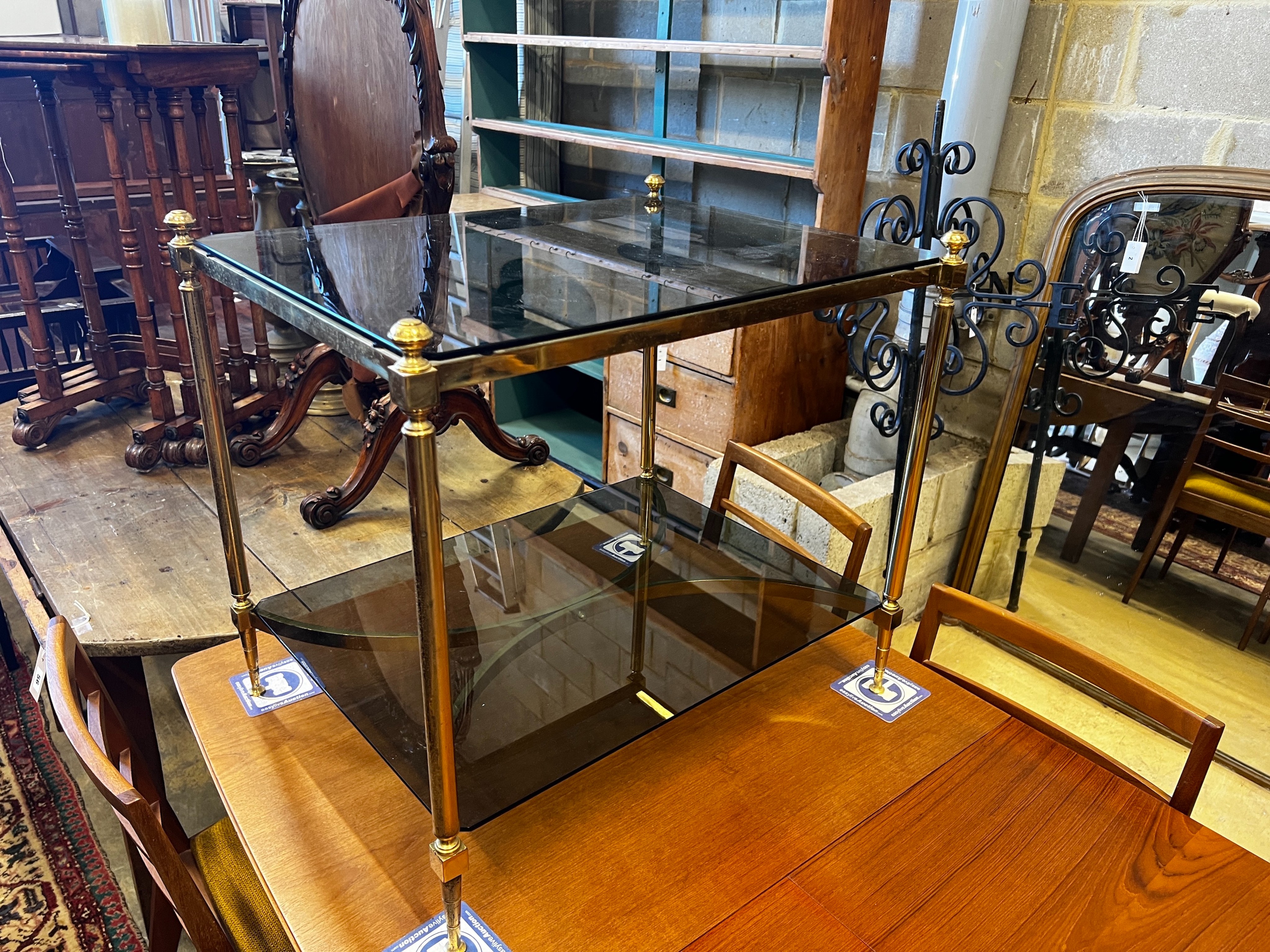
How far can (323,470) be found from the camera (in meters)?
2.07

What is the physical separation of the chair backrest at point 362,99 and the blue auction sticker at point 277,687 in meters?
0.84

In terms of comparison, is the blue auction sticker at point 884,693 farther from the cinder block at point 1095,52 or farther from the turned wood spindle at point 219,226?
the turned wood spindle at point 219,226

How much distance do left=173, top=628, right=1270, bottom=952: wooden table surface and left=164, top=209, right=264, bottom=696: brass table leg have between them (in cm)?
10

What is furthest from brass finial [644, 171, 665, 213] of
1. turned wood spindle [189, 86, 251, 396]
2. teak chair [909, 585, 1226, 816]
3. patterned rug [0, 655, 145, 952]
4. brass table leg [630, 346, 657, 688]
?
patterned rug [0, 655, 145, 952]

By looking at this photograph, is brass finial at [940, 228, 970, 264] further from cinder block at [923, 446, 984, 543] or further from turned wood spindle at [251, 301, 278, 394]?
turned wood spindle at [251, 301, 278, 394]

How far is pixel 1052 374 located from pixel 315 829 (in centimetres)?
173

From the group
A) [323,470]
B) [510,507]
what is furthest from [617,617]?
[323,470]

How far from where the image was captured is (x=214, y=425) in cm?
98

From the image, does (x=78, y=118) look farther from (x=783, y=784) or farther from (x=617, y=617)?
(x=783, y=784)

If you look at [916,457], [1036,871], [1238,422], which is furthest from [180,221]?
[1238,422]

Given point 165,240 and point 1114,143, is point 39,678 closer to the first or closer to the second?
point 165,240

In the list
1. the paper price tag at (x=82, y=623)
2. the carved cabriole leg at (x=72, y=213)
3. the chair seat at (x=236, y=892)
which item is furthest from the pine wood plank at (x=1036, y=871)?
the carved cabriole leg at (x=72, y=213)

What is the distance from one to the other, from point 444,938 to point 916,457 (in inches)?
28.5

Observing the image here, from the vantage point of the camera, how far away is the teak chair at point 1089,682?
93 cm
